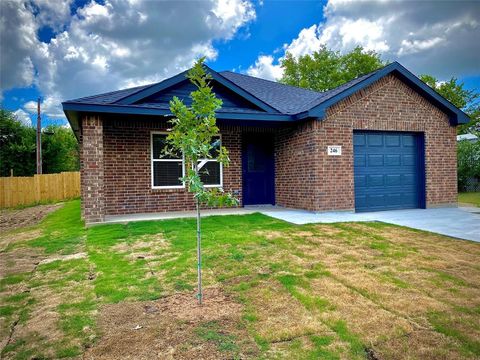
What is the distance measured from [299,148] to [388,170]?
10.00 ft

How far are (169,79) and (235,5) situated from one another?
29.1 ft

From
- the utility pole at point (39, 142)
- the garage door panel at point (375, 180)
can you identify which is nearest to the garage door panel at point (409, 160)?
the garage door panel at point (375, 180)

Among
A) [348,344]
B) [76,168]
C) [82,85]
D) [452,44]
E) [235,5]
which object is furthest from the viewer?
[76,168]

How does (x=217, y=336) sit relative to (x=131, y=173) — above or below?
below

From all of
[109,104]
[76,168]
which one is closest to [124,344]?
[109,104]

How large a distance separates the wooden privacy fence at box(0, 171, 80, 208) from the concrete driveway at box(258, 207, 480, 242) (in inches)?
587

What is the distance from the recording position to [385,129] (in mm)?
10344

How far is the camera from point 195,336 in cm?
275

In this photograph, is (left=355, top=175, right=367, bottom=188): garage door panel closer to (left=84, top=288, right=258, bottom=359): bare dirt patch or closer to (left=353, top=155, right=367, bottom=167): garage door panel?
(left=353, top=155, right=367, bottom=167): garage door panel

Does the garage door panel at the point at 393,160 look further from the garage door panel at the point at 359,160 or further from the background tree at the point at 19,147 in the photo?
the background tree at the point at 19,147

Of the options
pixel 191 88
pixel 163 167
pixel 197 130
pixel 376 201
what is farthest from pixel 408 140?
pixel 197 130

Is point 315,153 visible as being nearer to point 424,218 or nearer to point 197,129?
point 424,218

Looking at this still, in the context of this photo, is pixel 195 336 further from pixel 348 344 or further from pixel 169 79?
pixel 169 79

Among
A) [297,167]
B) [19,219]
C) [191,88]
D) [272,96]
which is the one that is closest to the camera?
[191,88]
